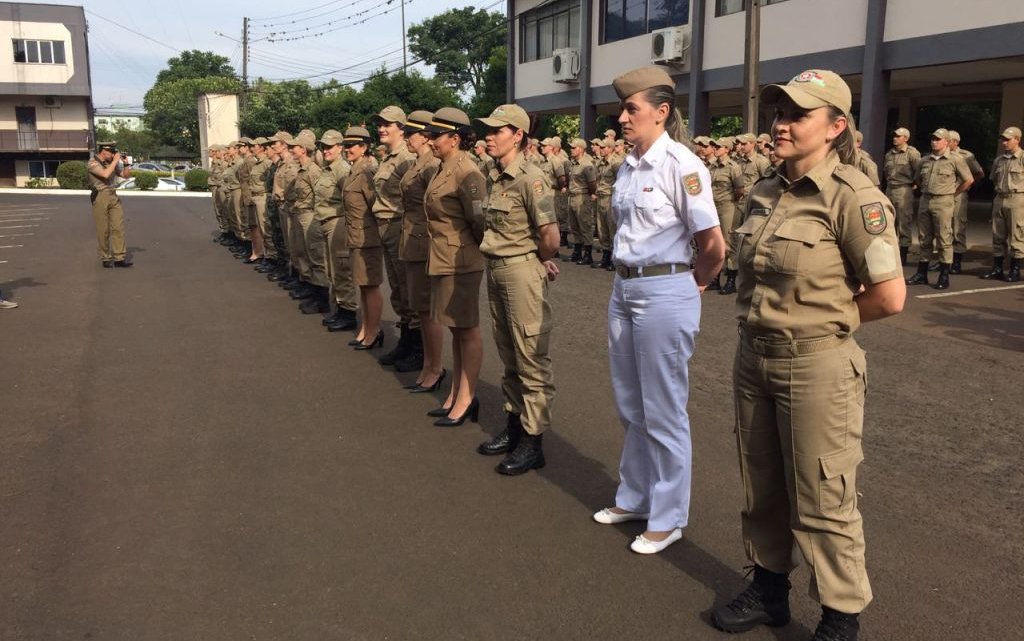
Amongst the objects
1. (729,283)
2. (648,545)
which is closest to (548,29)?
(729,283)

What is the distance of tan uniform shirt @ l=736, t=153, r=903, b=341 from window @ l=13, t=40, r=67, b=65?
213 feet

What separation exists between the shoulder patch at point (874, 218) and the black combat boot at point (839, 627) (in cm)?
134

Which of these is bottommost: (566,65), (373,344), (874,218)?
(373,344)

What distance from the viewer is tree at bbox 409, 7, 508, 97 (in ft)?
271

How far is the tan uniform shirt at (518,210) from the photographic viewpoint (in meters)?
4.98

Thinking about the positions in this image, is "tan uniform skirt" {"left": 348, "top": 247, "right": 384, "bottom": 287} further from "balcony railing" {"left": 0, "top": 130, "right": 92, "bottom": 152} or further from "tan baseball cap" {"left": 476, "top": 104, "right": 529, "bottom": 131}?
"balcony railing" {"left": 0, "top": 130, "right": 92, "bottom": 152}

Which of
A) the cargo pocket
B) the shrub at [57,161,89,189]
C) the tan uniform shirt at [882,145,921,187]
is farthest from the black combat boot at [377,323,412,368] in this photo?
the shrub at [57,161,89,189]

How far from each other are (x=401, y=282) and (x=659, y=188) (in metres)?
3.98

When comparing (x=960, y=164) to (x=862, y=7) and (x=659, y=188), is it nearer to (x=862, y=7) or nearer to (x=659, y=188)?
(x=862, y=7)

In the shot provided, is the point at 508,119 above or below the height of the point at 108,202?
above

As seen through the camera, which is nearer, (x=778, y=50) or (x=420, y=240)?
(x=420, y=240)

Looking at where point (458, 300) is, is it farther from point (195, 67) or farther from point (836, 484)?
point (195, 67)

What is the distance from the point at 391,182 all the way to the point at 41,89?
194 feet

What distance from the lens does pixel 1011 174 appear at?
12.6m
